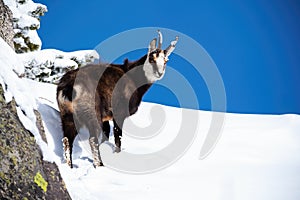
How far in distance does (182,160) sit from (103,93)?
1.89 meters

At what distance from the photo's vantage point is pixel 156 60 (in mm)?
7375

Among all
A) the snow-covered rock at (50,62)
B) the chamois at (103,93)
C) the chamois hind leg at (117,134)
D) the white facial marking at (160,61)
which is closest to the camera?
the chamois at (103,93)

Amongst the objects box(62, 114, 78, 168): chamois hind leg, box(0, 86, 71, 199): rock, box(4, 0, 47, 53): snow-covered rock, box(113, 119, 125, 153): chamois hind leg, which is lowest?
box(0, 86, 71, 199): rock

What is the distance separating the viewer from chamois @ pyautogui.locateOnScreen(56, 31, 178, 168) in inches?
232

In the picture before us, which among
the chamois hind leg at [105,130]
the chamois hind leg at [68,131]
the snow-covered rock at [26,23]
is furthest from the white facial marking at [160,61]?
the snow-covered rock at [26,23]

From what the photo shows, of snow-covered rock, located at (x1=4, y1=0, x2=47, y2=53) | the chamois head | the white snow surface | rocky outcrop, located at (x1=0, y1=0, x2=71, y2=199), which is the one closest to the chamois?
the chamois head

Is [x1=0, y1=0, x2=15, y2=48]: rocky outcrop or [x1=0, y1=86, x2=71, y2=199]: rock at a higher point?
[x1=0, y1=0, x2=15, y2=48]: rocky outcrop

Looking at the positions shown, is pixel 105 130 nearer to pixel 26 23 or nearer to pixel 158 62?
pixel 158 62

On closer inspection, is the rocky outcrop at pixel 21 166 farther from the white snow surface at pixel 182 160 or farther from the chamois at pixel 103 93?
the chamois at pixel 103 93

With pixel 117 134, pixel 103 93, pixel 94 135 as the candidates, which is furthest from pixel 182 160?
pixel 103 93

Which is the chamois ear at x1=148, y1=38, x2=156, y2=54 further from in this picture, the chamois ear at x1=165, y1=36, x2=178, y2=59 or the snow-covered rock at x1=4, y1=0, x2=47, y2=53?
the snow-covered rock at x1=4, y1=0, x2=47, y2=53

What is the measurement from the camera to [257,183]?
5410 mm

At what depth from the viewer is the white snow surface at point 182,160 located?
3455 millimetres

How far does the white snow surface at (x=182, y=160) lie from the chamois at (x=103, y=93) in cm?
37
